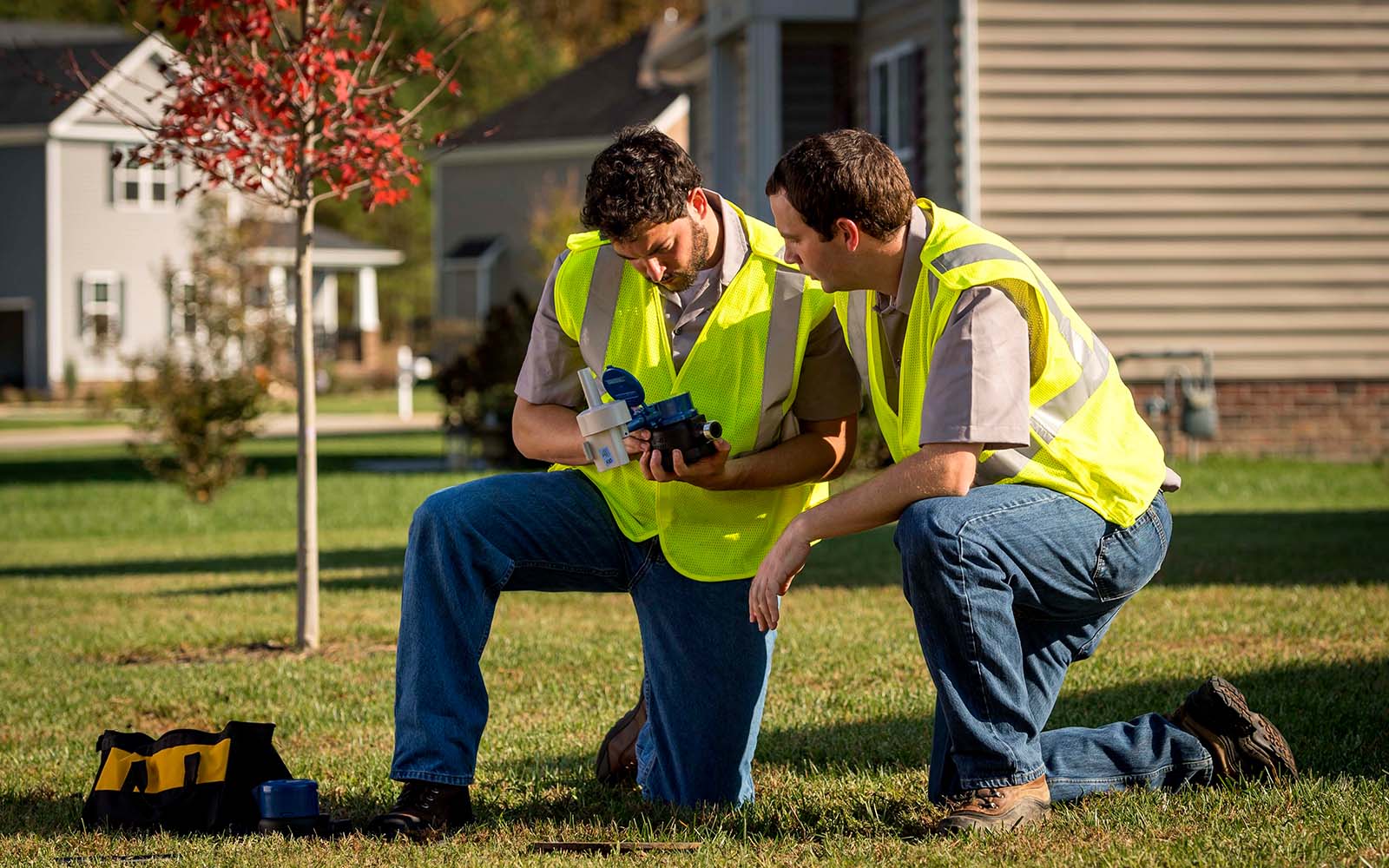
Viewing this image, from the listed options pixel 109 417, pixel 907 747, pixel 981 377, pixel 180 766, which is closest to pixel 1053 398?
pixel 981 377

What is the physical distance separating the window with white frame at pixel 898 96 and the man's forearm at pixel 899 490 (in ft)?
40.1

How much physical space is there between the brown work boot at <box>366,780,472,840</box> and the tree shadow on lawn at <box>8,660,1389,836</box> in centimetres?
22

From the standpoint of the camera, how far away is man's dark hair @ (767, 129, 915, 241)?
3.75m

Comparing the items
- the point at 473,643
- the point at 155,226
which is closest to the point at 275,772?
the point at 473,643

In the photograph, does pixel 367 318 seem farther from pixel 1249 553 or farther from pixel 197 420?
pixel 1249 553

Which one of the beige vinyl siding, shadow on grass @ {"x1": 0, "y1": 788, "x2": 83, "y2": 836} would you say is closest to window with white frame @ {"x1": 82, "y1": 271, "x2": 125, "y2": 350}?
the beige vinyl siding

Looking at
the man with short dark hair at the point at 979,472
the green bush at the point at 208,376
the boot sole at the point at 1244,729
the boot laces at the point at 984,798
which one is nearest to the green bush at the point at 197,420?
the green bush at the point at 208,376

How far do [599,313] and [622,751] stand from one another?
124 centimetres

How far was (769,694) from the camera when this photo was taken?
587cm

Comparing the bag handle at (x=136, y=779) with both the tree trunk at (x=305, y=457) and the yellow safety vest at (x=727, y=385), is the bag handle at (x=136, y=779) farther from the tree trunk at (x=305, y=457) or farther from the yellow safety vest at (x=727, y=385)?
the tree trunk at (x=305, y=457)

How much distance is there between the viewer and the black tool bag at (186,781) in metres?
4.29

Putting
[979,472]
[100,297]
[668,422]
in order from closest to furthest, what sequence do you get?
1. [979,472]
2. [668,422]
3. [100,297]

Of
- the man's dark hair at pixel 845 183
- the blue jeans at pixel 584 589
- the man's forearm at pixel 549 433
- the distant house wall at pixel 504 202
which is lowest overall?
the blue jeans at pixel 584 589

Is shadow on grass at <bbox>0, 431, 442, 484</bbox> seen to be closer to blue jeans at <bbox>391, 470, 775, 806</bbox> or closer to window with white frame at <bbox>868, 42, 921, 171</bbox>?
window with white frame at <bbox>868, 42, 921, 171</bbox>
